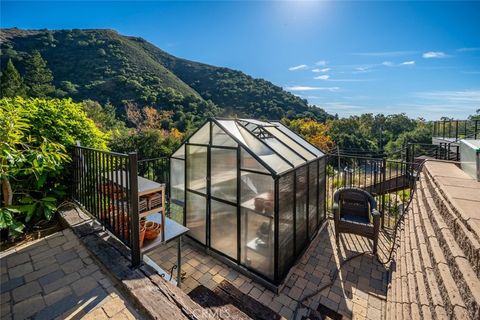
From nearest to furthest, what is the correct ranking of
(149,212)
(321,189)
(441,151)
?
(149,212)
(321,189)
(441,151)

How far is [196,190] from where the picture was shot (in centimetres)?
421

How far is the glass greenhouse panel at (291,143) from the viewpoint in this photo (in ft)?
15.0

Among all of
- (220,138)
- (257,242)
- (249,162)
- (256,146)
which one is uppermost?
(220,138)

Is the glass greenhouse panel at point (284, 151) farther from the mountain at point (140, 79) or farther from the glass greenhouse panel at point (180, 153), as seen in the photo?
the mountain at point (140, 79)

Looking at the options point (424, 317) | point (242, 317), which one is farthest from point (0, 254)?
point (424, 317)

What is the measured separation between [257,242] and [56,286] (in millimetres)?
2519

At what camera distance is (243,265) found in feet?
12.1

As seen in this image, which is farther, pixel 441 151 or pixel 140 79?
pixel 140 79

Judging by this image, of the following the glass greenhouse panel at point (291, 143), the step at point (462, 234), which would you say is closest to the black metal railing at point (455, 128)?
the glass greenhouse panel at point (291, 143)

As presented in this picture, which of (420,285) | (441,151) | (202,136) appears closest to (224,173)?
(202,136)

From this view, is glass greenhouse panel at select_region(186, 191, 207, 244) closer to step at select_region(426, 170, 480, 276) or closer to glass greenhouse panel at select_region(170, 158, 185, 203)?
glass greenhouse panel at select_region(170, 158, 185, 203)

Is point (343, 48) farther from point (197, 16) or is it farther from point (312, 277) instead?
point (312, 277)

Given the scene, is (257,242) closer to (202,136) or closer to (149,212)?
(149,212)

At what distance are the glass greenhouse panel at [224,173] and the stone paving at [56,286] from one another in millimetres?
2028
